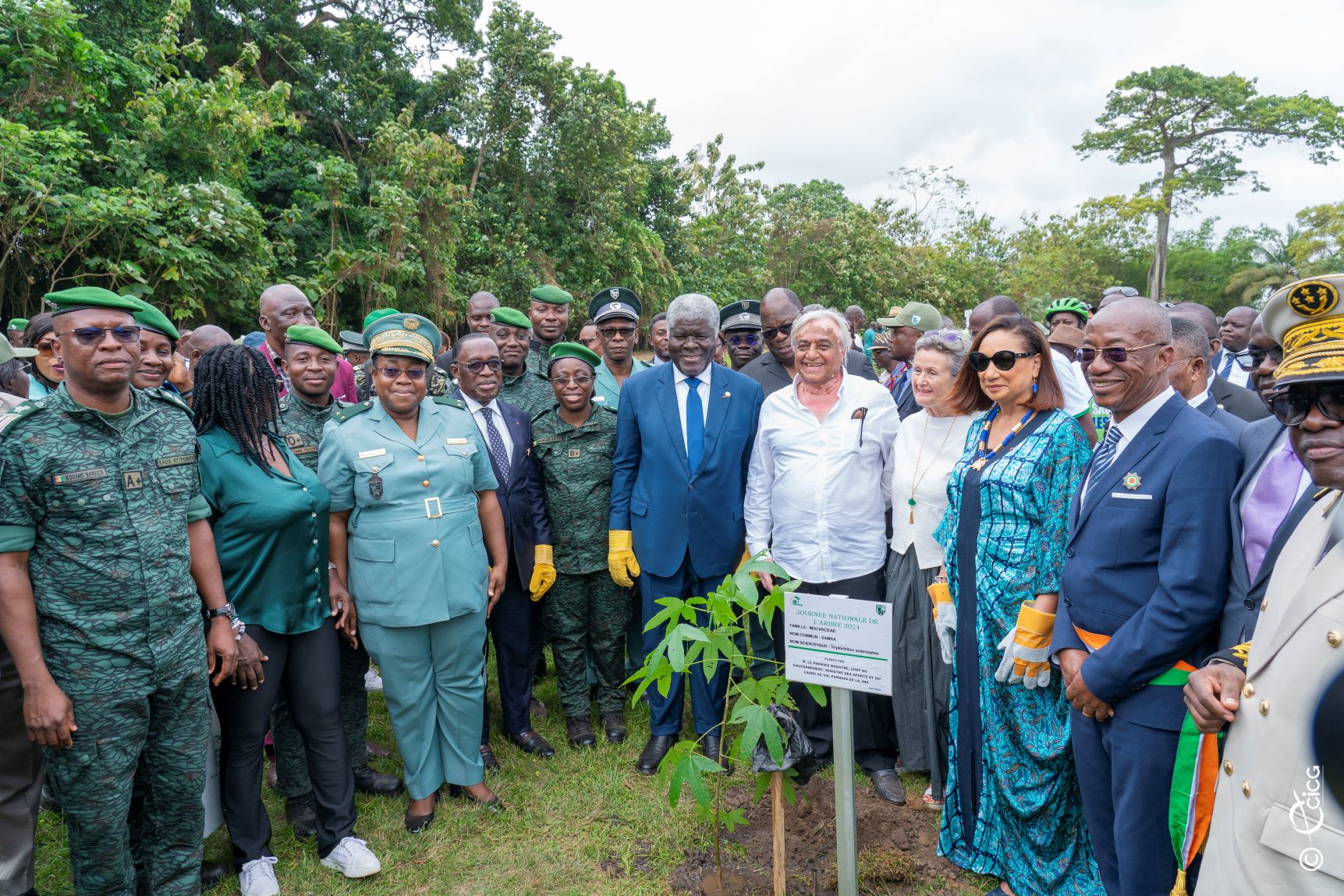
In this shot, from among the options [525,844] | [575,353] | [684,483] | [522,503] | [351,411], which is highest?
[575,353]

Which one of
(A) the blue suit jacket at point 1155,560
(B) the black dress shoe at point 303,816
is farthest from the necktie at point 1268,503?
(B) the black dress shoe at point 303,816

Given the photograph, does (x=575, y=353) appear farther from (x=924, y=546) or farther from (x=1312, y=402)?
(x=1312, y=402)

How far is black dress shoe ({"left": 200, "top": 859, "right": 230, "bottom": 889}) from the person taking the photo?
3400mm

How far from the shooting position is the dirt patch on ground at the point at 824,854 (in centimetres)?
326

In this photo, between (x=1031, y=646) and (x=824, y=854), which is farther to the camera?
(x=824, y=854)

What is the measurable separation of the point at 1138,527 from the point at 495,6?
17038 mm

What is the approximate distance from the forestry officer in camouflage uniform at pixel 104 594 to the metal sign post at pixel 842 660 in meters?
2.24

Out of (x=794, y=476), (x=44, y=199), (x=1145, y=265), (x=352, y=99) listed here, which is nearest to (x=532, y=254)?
(x=352, y=99)

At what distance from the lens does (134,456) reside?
9.16ft

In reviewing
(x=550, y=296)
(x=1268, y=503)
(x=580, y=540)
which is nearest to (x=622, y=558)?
(x=580, y=540)

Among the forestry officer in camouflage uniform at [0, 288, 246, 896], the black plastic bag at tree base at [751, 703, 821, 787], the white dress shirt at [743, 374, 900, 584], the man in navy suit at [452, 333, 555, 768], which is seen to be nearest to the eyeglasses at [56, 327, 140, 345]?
the forestry officer in camouflage uniform at [0, 288, 246, 896]

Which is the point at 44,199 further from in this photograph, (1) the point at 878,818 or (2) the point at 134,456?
(1) the point at 878,818

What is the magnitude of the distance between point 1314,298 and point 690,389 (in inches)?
117

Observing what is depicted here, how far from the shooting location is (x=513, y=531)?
448 centimetres
